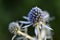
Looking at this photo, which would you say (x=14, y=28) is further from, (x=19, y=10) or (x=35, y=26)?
(x=19, y=10)

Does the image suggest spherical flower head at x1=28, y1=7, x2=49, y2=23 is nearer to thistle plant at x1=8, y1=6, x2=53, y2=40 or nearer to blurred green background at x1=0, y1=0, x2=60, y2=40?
thistle plant at x1=8, y1=6, x2=53, y2=40

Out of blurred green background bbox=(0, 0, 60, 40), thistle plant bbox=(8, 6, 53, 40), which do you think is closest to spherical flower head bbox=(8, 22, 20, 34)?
thistle plant bbox=(8, 6, 53, 40)

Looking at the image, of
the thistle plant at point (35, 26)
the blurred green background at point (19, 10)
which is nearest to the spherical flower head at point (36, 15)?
the thistle plant at point (35, 26)

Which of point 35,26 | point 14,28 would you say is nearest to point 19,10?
point 14,28

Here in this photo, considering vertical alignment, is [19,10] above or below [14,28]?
above

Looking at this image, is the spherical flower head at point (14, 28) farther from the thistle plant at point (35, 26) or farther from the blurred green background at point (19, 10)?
the blurred green background at point (19, 10)

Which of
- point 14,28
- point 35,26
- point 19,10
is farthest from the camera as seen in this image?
point 19,10

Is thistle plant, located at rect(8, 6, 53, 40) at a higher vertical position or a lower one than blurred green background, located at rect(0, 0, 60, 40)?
lower

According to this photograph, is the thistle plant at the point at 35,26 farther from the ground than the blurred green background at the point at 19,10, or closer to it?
closer to it
